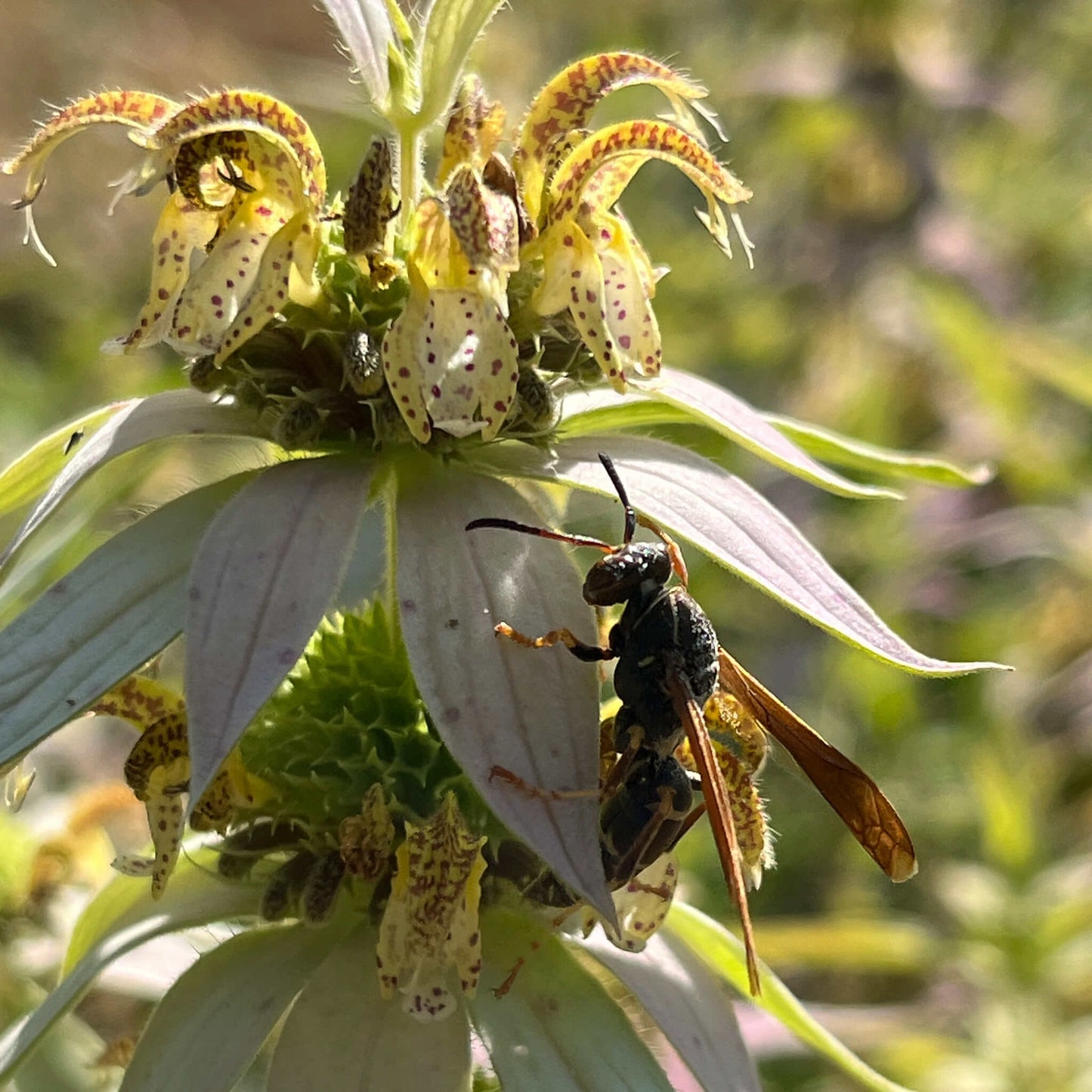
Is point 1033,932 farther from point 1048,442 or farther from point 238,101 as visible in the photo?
point 238,101

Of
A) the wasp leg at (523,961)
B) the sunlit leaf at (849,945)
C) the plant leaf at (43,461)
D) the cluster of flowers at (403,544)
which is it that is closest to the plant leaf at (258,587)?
the cluster of flowers at (403,544)

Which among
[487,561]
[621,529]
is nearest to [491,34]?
[621,529]

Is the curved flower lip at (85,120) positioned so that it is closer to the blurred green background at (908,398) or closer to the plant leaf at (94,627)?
the plant leaf at (94,627)

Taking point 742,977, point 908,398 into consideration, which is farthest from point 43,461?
point 908,398

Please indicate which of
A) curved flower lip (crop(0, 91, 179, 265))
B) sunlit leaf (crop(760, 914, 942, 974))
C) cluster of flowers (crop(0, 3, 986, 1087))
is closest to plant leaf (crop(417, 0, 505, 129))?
cluster of flowers (crop(0, 3, 986, 1087))

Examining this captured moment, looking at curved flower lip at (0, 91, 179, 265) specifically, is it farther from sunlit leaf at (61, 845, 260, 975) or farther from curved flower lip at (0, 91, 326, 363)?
sunlit leaf at (61, 845, 260, 975)

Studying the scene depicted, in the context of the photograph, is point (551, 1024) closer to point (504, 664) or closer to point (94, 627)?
point (504, 664)

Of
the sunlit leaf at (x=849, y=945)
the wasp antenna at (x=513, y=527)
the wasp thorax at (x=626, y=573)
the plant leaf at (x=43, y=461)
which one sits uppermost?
the plant leaf at (x=43, y=461)
